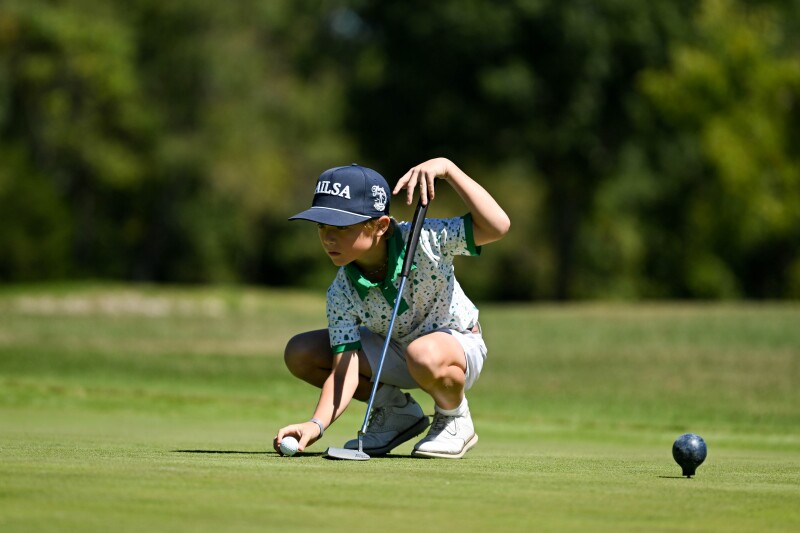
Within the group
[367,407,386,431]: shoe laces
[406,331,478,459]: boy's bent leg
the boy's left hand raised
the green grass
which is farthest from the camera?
[367,407,386,431]: shoe laces

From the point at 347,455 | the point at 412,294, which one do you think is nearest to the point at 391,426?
the point at 412,294

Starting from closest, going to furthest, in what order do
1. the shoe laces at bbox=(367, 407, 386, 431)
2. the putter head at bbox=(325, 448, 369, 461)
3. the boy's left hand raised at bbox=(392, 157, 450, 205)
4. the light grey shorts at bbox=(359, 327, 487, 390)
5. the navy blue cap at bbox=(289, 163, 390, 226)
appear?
1. the putter head at bbox=(325, 448, 369, 461)
2. the boy's left hand raised at bbox=(392, 157, 450, 205)
3. the navy blue cap at bbox=(289, 163, 390, 226)
4. the light grey shorts at bbox=(359, 327, 487, 390)
5. the shoe laces at bbox=(367, 407, 386, 431)

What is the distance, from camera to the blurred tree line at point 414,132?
35531 millimetres

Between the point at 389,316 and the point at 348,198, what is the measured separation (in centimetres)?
73

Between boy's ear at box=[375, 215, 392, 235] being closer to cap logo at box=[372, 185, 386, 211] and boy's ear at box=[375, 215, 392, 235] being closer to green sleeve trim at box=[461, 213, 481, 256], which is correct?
cap logo at box=[372, 185, 386, 211]

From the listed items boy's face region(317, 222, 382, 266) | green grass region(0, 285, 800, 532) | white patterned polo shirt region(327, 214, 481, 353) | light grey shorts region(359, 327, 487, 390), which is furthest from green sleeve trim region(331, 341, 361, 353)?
green grass region(0, 285, 800, 532)

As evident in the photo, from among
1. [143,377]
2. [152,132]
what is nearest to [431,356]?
[143,377]

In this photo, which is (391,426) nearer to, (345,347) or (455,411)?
A: (455,411)

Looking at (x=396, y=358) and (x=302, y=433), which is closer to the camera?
(x=302, y=433)

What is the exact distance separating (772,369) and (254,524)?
1379 centimetres

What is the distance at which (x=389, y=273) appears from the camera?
611cm

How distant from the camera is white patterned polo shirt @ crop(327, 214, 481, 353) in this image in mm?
6066

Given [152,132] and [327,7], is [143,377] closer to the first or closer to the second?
[152,132]

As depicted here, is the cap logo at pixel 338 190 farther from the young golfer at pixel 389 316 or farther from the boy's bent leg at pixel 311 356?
the boy's bent leg at pixel 311 356
